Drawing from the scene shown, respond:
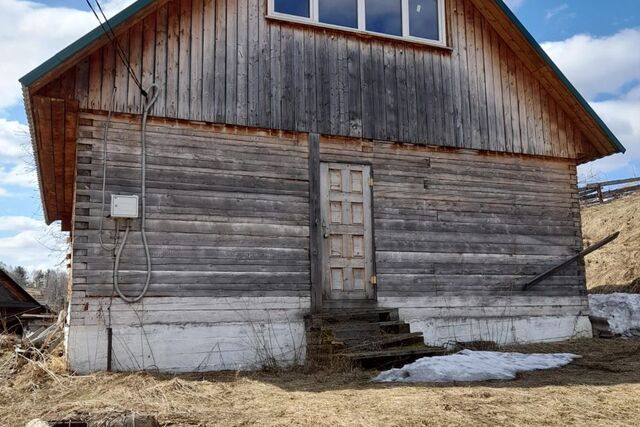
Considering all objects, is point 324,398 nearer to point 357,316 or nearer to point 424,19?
point 357,316

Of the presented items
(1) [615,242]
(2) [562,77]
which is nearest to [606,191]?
(1) [615,242]

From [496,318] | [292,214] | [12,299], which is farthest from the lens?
[12,299]

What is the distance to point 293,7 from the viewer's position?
1004 cm

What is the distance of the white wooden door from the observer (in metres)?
9.71

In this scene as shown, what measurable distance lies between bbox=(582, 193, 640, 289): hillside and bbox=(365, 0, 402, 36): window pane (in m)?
10.6

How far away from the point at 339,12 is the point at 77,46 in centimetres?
442

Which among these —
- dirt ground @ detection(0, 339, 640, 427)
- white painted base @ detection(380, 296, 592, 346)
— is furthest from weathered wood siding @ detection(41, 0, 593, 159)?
dirt ground @ detection(0, 339, 640, 427)

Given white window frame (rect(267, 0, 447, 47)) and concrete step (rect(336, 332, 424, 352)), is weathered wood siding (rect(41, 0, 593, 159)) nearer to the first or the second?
white window frame (rect(267, 0, 447, 47))

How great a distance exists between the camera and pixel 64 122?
8805mm

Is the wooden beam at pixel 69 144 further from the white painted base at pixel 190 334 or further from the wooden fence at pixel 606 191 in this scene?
the wooden fence at pixel 606 191

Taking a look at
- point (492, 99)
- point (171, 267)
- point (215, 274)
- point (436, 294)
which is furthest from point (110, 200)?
point (492, 99)

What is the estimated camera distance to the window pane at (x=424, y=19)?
35.9 ft

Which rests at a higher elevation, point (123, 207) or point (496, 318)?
point (123, 207)

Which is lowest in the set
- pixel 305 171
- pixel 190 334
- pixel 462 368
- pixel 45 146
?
pixel 462 368
